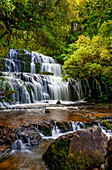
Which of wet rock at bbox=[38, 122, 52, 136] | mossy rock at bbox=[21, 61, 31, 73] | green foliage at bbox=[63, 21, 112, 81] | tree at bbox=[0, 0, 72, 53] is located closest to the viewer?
tree at bbox=[0, 0, 72, 53]

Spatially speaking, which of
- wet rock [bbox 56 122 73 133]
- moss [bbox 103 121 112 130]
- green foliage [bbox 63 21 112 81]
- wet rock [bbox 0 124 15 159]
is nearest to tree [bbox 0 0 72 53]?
wet rock [bbox 0 124 15 159]

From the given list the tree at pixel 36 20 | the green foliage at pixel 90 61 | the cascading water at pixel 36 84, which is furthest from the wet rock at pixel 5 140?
the green foliage at pixel 90 61

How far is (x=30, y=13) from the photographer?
3529 mm

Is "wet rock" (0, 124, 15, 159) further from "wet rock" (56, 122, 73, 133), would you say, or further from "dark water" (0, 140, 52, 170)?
"wet rock" (56, 122, 73, 133)

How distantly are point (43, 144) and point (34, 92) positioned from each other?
26.9 feet

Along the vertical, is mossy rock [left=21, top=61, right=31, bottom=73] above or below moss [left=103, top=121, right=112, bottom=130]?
above

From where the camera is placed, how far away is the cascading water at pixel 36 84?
35.8 feet

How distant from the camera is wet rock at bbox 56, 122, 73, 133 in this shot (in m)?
4.63

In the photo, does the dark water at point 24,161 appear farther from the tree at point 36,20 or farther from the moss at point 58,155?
the tree at point 36,20

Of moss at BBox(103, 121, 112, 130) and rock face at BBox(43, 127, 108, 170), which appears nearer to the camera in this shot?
rock face at BBox(43, 127, 108, 170)

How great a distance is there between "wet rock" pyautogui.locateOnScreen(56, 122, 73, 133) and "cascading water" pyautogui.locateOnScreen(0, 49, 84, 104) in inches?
191

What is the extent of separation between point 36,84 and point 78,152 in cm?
994

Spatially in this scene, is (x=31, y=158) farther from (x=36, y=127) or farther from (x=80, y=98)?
(x=80, y=98)

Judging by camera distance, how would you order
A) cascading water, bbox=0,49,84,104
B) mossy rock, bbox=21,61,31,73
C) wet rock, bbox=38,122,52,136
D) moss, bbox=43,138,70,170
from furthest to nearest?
mossy rock, bbox=21,61,31,73 < cascading water, bbox=0,49,84,104 < wet rock, bbox=38,122,52,136 < moss, bbox=43,138,70,170
